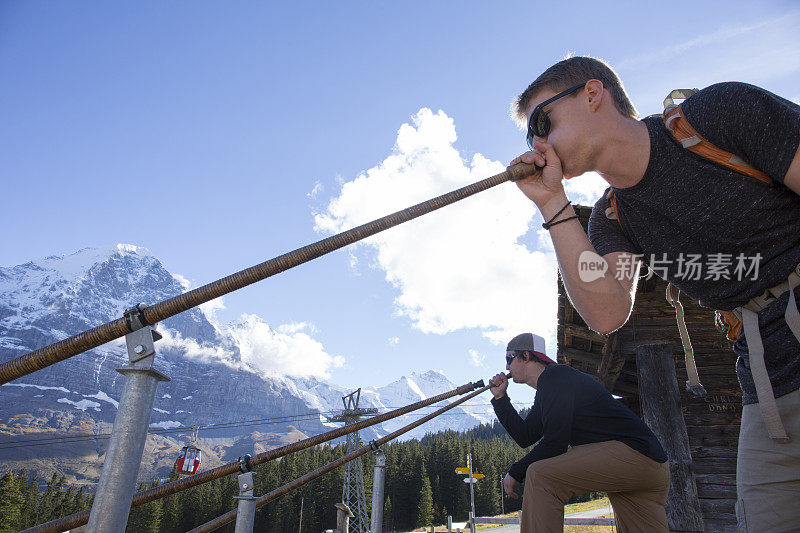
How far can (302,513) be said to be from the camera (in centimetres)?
6862

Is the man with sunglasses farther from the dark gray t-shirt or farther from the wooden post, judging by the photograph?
the wooden post

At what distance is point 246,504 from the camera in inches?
105

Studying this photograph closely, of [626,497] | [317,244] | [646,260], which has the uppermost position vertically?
[646,260]

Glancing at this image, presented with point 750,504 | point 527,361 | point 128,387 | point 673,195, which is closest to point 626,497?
point 527,361

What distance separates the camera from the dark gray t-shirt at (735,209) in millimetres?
1383

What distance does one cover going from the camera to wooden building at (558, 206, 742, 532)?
23.6 ft

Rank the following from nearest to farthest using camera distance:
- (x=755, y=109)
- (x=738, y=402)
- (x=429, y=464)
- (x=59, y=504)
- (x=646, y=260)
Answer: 1. (x=755, y=109)
2. (x=646, y=260)
3. (x=738, y=402)
4. (x=59, y=504)
5. (x=429, y=464)

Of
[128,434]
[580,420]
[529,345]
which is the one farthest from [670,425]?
[128,434]

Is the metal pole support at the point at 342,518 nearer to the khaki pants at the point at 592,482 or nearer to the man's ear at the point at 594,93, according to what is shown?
the khaki pants at the point at 592,482

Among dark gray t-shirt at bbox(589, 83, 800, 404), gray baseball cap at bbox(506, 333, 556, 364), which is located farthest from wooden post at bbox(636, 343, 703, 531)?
dark gray t-shirt at bbox(589, 83, 800, 404)

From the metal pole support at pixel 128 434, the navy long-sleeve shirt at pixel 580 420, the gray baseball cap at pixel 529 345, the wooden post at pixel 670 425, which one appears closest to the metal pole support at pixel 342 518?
the wooden post at pixel 670 425

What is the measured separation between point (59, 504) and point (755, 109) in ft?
267

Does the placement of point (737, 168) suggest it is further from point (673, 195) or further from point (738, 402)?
point (738, 402)

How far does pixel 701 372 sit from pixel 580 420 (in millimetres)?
6459
